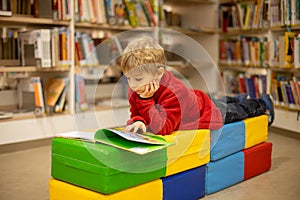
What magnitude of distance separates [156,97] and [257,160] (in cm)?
91

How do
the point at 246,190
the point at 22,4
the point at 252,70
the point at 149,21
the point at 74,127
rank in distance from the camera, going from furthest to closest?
the point at 252,70, the point at 149,21, the point at 74,127, the point at 22,4, the point at 246,190

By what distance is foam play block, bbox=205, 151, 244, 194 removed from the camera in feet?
7.38

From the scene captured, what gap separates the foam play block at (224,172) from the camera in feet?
7.38

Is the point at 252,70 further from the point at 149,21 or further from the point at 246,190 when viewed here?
the point at 246,190

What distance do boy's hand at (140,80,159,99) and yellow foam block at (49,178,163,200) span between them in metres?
0.41

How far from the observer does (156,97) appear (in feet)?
6.75

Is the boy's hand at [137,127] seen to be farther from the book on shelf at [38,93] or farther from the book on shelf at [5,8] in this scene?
the book on shelf at [5,8]

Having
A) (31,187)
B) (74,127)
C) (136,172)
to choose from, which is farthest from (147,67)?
(74,127)

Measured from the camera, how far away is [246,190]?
7.70ft

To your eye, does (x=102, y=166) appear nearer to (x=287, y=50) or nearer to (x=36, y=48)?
(x=36, y=48)

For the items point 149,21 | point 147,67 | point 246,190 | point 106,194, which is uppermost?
point 149,21

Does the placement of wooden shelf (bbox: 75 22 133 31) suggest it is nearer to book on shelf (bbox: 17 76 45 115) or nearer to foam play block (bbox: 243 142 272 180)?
book on shelf (bbox: 17 76 45 115)

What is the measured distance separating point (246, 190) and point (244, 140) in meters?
0.30

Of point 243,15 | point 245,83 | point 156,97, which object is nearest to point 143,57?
point 156,97
